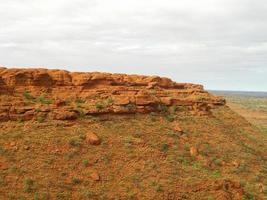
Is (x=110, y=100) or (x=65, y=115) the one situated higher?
(x=110, y=100)

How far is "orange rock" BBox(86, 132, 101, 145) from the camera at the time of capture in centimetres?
1873

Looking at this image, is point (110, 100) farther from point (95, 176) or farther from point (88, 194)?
point (88, 194)

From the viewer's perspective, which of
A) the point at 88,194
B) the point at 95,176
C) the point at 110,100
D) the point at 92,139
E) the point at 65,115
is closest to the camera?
the point at 88,194

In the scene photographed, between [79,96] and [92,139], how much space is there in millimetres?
3735

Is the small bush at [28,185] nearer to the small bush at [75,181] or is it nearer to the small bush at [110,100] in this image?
the small bush at [75,181]

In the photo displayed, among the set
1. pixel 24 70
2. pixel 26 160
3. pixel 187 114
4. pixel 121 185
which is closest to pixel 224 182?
pixel 121 185

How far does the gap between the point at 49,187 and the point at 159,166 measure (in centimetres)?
519

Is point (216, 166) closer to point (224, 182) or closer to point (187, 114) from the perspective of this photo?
point (224, 182)

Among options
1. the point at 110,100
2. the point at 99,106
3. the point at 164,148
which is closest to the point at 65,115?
the point at 99,106

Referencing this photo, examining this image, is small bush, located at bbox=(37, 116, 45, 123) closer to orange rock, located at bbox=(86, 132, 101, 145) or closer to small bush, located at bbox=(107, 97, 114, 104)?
orange rock, located at bbox=(86, 132, 101, 145)

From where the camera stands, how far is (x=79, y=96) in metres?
21.7

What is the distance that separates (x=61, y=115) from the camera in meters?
19.5

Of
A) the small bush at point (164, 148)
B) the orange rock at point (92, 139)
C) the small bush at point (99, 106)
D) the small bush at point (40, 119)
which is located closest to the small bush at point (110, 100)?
the small bush at point (99, 106)

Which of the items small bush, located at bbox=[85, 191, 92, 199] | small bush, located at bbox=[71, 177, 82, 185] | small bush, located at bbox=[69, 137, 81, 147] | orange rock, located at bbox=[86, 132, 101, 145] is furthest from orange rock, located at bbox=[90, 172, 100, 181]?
orange rock, located at bbox=[86, 132, 101, 145]
